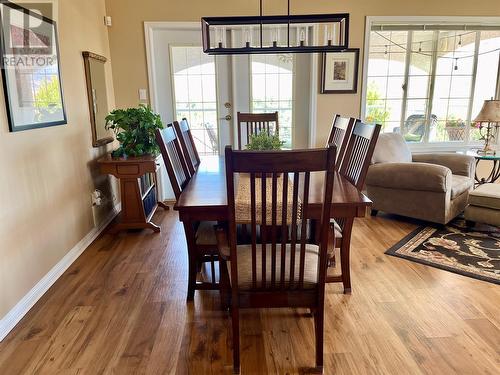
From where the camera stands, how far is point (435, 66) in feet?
14.4

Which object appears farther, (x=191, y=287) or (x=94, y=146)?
(x=94, y=146)

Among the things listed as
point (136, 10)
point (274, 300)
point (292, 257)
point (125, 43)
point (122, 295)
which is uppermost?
point (136, 10)

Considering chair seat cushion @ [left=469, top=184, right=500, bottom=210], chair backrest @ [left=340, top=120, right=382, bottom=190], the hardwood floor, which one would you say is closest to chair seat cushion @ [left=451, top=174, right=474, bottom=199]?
chair seat cushion @ [left=469, top=184, right=500, bottom=210]

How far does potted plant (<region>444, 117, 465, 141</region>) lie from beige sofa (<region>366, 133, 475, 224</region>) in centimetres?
102

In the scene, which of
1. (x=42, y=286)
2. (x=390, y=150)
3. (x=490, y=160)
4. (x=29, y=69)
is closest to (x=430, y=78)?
(x=490, y=160)

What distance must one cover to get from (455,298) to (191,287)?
1652 mm

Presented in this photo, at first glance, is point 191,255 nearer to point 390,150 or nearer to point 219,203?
point 219,203

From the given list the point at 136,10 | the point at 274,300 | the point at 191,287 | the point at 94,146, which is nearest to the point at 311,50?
the point at 274,300

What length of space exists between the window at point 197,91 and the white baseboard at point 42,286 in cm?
159

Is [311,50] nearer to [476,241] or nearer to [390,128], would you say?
[476,241]

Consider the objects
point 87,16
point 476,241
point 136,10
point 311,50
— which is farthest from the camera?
point 136,10

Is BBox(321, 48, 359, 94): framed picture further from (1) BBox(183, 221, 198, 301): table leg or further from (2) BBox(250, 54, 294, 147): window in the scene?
(1) BBox(183, 221, 198, 301): table leg

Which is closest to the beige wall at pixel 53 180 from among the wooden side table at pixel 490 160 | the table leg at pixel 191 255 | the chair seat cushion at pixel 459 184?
the table leg at pixel 191 255

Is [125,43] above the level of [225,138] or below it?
above
